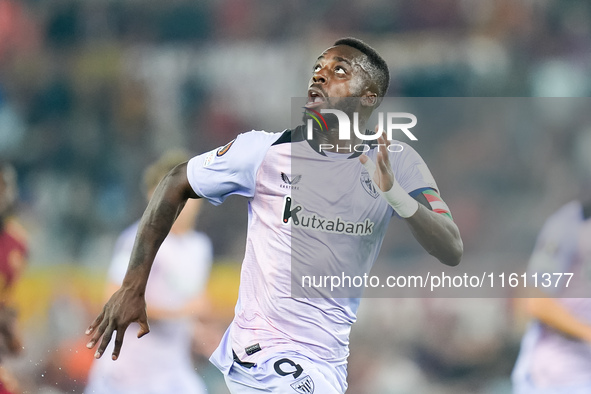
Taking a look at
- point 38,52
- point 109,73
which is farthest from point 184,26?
point 38,52

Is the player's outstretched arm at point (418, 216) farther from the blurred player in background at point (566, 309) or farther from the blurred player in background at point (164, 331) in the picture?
the blurred player in background at point (164, 331)

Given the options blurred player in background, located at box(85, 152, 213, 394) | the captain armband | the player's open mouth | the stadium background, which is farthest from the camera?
the stadium background

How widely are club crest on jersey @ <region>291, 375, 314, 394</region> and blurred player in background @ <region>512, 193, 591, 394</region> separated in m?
2.01

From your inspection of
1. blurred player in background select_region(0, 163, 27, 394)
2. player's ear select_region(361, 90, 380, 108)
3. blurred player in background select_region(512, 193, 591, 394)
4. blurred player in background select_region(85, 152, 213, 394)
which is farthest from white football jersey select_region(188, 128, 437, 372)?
blurred player in background select_region(0, 163, 27, 394)

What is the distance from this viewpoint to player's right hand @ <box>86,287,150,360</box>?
3.44m

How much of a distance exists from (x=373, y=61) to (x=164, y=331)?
9.71 ft

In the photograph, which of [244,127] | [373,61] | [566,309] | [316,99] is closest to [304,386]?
[316,99]

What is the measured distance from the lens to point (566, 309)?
15.8 feet

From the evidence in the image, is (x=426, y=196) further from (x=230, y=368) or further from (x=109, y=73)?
(x=109, y=73)

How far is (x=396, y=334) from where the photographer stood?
7.31 m

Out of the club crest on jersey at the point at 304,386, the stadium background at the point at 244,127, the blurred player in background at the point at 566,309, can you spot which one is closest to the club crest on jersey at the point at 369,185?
the club crest on jersey at the point at 304,386

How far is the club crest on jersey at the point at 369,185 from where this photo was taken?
3721 mm

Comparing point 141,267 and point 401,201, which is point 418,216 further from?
point 141,267

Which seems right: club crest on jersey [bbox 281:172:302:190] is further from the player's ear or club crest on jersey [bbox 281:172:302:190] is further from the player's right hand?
the player's right hand
